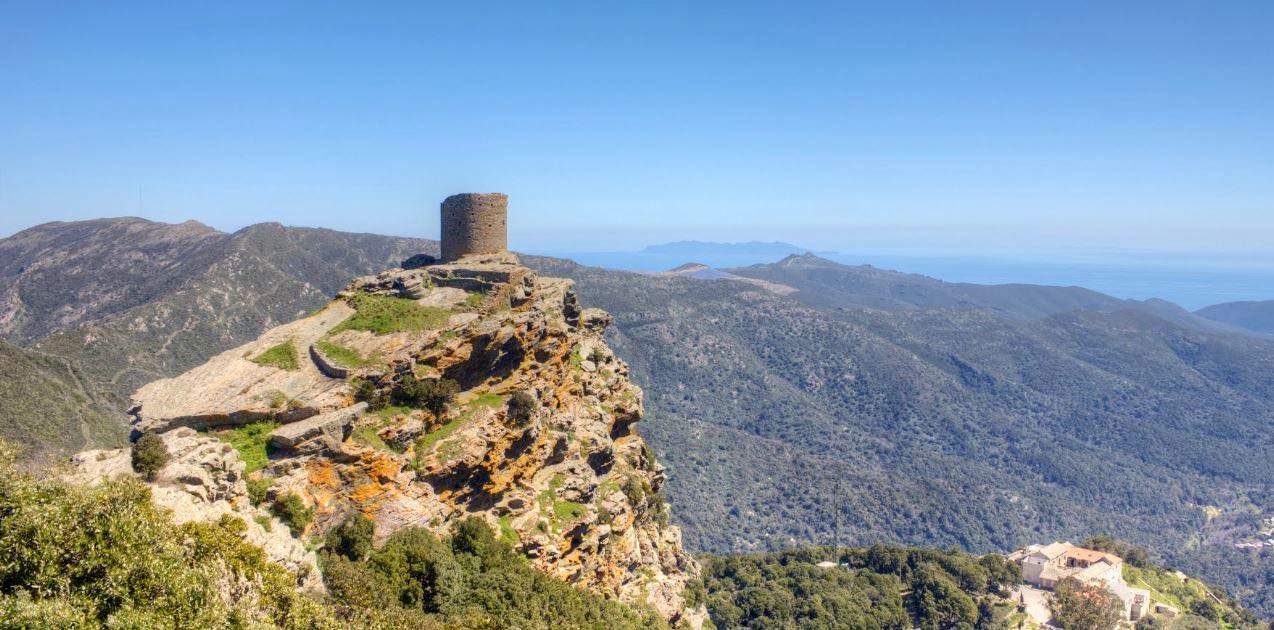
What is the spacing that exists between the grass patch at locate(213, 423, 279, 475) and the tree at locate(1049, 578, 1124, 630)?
4402 cm

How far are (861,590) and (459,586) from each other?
31.5 metres

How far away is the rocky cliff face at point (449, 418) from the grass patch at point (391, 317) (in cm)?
8

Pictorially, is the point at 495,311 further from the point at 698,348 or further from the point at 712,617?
the point at 698,348

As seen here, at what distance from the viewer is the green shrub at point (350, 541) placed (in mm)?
18344

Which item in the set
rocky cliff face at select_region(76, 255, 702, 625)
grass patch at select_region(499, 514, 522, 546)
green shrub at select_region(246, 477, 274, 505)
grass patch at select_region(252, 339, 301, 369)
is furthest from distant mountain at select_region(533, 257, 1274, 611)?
green shrub at select_region(246, 477, 274, 505)

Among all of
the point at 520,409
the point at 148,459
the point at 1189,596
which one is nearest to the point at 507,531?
the point at 520,409

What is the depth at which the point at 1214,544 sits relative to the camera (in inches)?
3757

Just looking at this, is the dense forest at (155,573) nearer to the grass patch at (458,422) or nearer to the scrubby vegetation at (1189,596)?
the grass patch at (458,422)

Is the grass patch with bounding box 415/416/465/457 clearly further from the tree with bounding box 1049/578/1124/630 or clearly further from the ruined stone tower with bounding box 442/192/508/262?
the tree with bounding box 1049/578/1124/630

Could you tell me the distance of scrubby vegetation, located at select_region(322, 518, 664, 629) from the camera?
16812mm

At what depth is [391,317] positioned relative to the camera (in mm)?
25672

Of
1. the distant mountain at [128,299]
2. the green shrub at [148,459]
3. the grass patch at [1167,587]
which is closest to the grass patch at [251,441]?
the green shrub at [148,459]

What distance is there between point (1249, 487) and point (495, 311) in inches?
5529

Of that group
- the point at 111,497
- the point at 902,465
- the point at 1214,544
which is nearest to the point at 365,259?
the point at 902,465
